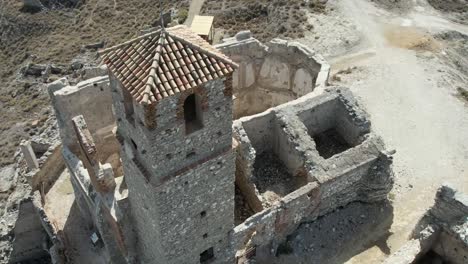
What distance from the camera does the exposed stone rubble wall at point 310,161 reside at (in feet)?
61.8

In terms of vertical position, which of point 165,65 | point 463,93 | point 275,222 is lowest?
point 463,93

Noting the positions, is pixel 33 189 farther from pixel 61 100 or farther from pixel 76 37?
pixel 76 37

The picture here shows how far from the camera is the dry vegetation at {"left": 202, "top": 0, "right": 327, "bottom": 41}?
3569cm

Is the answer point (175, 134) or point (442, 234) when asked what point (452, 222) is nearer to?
point (442, 234)

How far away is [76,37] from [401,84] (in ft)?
84.4

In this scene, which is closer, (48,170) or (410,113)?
(48,170)

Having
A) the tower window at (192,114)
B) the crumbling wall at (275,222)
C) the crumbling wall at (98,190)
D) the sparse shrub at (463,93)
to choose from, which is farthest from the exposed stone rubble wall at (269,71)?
the tower window at (192,114)

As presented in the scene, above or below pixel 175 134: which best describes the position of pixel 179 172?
below

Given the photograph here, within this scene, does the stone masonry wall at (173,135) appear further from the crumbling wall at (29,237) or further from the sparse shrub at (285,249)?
the crumbling wall at (29,237)

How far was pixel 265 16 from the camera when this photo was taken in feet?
127

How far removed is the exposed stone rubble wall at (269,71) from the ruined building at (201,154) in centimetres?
6

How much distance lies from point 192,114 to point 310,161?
708cm

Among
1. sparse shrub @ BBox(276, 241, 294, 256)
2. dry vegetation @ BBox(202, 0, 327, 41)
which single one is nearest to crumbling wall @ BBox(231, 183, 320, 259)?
sparse shrub @ BBox(276, 241, 294, 256)

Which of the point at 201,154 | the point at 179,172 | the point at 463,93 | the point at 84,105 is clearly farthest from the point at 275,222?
the point at 463,93
